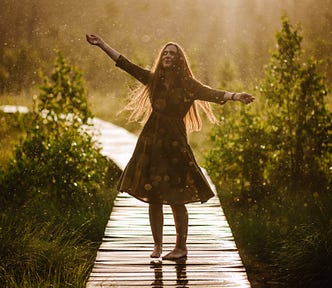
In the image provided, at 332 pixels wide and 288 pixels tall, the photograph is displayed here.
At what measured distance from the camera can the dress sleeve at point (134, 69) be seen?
5.06 m

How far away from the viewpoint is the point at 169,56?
5.03 m

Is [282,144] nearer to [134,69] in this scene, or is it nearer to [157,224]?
[157,224]

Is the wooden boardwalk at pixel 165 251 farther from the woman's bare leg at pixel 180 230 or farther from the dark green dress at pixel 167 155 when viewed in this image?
the dark green dress at pixel 167 155

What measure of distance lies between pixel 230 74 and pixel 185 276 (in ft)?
42.4

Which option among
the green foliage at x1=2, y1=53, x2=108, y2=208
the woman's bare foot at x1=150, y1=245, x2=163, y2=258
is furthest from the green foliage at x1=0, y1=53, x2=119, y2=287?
the woman's bare foot at x1=150, y1=245, x2=163, y2=258

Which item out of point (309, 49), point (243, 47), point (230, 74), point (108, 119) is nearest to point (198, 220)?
point (230, 74)

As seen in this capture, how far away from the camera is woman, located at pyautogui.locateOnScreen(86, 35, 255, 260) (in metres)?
4.98

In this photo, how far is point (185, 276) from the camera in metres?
4.81

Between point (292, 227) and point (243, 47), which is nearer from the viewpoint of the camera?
point (292, 227)

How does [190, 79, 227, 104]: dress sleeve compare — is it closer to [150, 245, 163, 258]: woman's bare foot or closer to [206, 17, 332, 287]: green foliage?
[150, 245, 163, 258]: woman's bare foot

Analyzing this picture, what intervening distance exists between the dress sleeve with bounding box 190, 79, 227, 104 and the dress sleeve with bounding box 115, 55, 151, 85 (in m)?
0.34

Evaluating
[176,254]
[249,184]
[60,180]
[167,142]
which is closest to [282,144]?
[249,184]

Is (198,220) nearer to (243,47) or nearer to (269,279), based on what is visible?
(269,279)

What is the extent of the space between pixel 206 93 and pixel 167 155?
525 mm
